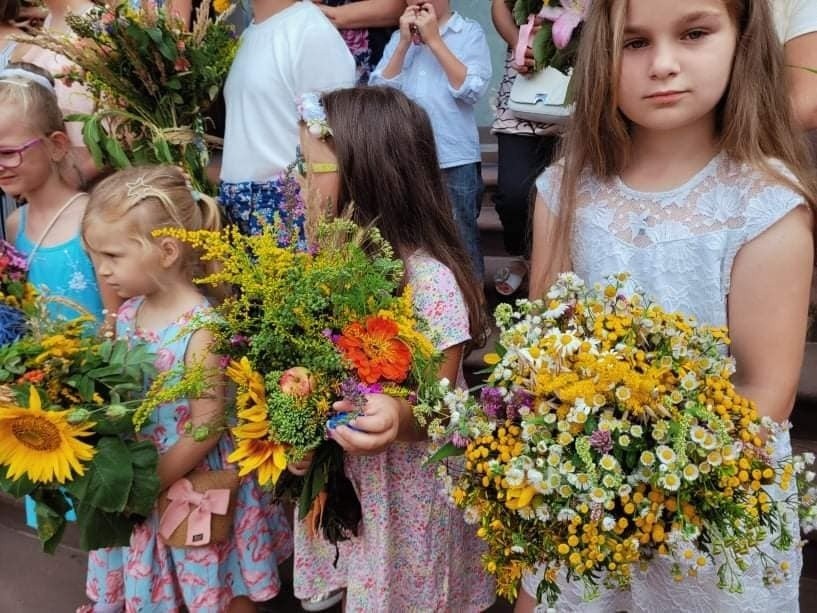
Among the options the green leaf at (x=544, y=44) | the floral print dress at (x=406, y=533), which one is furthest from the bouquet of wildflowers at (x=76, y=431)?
the green leaf at (x=544, y=44)

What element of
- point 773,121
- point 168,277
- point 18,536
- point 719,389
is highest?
point 773,121

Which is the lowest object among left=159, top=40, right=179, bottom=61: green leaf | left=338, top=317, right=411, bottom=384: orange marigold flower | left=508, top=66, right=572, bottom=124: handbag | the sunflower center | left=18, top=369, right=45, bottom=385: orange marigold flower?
the sunflower center

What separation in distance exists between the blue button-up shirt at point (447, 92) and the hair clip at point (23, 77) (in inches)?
48.8

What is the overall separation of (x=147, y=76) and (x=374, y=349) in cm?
145

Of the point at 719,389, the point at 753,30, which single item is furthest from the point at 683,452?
the point at 753,30

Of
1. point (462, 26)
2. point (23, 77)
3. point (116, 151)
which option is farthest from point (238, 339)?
point (462, 26)

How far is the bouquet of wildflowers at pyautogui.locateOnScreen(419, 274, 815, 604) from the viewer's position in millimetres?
1082

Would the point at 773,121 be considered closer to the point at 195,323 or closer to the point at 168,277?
the point at 195,323

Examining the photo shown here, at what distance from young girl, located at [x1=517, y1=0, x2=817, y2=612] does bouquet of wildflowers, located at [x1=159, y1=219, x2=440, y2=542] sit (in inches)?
17.0

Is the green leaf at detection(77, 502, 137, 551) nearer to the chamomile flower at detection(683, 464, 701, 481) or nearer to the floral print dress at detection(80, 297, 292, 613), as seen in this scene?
the floral print dress at detection(80, 297, 292, 613)

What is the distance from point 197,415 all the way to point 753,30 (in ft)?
5.26

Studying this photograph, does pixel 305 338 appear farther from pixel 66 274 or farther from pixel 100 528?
pixel 66 274

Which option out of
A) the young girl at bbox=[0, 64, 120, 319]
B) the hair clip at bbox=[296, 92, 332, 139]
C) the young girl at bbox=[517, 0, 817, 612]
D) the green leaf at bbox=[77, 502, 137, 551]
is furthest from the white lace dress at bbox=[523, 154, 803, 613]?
the young girl at bbox=[0, 64, 120, 319]

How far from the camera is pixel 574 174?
1589mm
